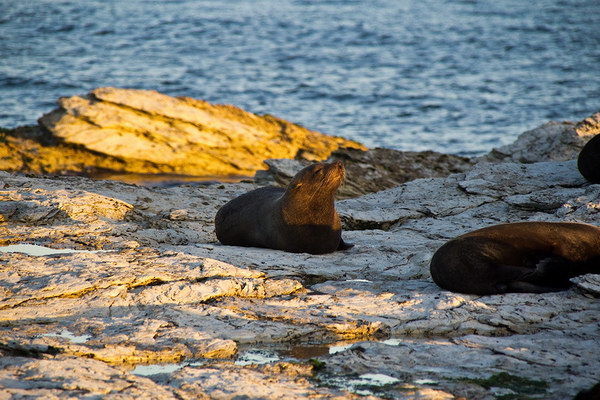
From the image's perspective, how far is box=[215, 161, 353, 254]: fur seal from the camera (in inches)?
334

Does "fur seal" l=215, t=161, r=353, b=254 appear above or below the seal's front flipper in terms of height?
above

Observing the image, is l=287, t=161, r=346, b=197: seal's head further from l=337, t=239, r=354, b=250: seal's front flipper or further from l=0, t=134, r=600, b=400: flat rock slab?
l=0, t=134, r=600, b=400: flat rock slab

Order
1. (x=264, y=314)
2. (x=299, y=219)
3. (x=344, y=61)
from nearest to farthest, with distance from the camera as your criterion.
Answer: (x=264, y=314) < (x=299, y=219) < (x=344, y=61)

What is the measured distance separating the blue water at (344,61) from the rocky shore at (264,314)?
434 inches

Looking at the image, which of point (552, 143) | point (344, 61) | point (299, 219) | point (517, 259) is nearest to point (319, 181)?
point (299, 219)

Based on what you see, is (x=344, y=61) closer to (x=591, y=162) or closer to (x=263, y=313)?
(x=591, y=162)

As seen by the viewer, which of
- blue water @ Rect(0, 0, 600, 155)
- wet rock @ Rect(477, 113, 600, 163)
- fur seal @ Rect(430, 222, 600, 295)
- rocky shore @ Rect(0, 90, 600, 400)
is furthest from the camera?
blue water @ Rect(0, 0, 600, 155)

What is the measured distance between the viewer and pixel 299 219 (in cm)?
851

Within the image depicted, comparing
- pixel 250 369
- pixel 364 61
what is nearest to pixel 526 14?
pixel 364 61

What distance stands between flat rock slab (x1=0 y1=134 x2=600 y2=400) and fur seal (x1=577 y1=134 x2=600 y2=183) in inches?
22.9

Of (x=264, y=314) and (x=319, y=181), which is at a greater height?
(x=319, y=181)

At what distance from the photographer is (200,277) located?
7043 millimetres

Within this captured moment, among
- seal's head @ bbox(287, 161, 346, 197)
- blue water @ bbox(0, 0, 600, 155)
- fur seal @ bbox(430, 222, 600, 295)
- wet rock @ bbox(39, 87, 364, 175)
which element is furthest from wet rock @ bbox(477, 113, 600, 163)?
fur seal @ bbox(430, 222, 600, 295)

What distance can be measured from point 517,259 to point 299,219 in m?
2.46
